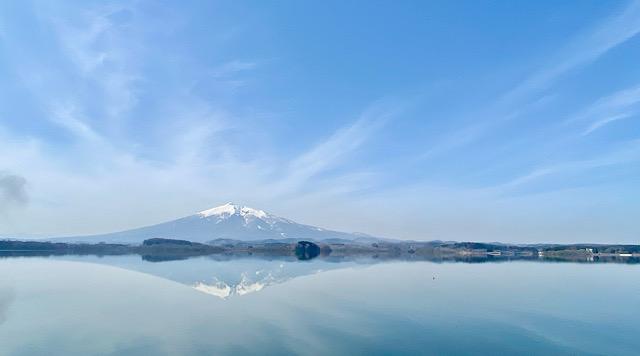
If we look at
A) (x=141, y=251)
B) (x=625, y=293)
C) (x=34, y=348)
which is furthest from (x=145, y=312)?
(x=141, y=251)

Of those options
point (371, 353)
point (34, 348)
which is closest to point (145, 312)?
point (34, 348)

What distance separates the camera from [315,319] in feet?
56.4

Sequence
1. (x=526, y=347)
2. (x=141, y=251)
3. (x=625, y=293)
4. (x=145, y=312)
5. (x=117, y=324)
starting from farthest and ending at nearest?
1. (x=141, y=251)
2. (x=625, y=293)
3. (x=145, y=312)
4. (x=117, y=324)
5. (x=526, y=347)

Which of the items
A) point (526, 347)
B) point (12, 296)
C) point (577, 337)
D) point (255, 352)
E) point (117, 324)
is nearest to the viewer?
point (255, 352)

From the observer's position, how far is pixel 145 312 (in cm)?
1891

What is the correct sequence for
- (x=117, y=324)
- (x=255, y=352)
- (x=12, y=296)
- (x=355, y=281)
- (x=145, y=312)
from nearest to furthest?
(x=255, y=352) < (x=117, y=324) < (x=145, y=312) < (x=12, y=296) < (x=355, y=281)

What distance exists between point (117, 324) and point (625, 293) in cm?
3172

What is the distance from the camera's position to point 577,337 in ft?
48.6

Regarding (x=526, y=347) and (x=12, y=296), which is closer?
(x=526, y=347)

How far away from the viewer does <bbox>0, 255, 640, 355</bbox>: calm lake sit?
13164 mm

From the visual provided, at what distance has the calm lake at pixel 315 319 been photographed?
13164mm

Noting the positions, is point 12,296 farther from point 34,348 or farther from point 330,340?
point 330,340

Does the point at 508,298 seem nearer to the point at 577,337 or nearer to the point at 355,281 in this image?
the point at 577,337

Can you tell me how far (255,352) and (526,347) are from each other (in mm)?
9289
